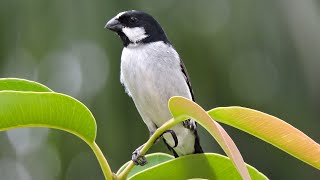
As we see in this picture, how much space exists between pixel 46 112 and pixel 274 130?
46cm

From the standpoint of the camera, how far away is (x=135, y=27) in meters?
2.82

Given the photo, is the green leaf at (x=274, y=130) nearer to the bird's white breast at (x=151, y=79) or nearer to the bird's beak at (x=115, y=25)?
the bird's white breast at (x=151, y=79)

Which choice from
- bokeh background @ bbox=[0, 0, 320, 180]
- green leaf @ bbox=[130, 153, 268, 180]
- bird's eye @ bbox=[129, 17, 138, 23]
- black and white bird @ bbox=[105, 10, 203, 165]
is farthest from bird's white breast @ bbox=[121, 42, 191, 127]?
bokeh background @ bbox=[0, 0, 320, 180]

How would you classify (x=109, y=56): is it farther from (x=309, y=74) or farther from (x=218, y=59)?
(x=309, y=74)

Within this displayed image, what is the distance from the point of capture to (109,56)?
15.3 ft

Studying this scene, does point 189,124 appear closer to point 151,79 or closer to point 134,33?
point 151,79

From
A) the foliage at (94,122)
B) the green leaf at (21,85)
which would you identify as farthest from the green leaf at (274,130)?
the green leaf at (21,85)

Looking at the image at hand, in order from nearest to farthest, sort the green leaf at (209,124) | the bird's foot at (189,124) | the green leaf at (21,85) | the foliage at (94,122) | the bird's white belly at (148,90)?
1. the green leaf at (209,124)
2. the foliage at (94,122)
3. the green leaf at (21,85)
4. the bird's white belly at (148,90)
5. the bird's foot at (189,124)

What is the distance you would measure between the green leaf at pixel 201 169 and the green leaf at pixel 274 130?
0.54 ft

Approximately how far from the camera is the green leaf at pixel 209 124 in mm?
1232

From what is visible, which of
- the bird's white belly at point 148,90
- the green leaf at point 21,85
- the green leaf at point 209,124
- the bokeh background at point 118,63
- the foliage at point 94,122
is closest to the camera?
the green leaf at point 209,124

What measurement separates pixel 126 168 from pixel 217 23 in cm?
367

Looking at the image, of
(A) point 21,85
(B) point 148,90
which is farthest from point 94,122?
(B) point 148,90

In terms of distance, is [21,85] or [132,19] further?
[132,19]
